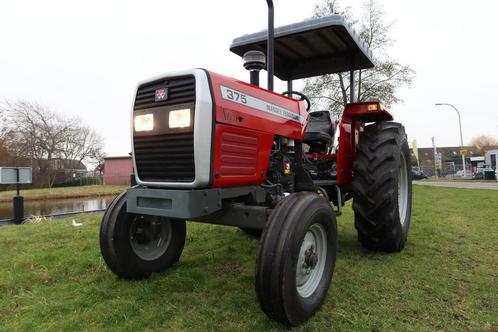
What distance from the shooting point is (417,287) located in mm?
3020

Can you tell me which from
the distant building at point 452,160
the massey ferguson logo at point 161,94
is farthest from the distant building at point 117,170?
the massey ferguson logo at point 161,94

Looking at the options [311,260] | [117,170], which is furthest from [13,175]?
[117,170]

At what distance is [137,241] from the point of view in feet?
10.6

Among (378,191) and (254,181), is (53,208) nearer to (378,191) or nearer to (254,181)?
(254,181)

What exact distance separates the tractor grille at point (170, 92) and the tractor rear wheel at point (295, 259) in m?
0.96

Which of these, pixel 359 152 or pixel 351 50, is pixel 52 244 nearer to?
pixel 359 152

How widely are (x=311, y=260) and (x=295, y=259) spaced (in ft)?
1.19

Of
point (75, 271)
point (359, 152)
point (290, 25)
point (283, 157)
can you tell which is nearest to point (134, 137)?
point (283, 157)

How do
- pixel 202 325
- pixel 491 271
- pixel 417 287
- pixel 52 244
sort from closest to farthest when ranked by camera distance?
pixel 202 325, pixel 417 287, pixel 491 271, pixel 52 244

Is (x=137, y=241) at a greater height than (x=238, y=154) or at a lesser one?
lesser

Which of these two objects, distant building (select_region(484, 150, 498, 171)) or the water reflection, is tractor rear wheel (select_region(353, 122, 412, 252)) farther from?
distant building (select_region(484, 150, 498, 171))

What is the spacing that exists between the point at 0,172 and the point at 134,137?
268 inches

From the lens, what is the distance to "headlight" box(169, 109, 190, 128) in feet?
7.85

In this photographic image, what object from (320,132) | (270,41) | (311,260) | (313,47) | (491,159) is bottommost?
(311,260)
